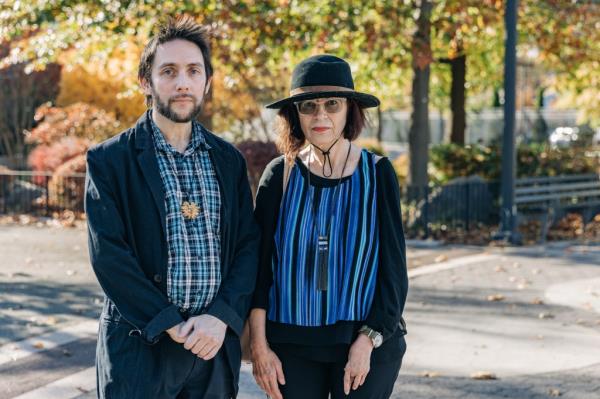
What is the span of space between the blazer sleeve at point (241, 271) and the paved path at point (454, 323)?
2744mm

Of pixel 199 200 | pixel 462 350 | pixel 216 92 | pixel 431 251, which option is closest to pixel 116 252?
pixel 199 200

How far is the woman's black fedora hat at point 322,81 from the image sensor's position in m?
3.22

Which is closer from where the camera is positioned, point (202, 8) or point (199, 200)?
point (199, 200)

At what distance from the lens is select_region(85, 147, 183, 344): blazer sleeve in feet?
9.49

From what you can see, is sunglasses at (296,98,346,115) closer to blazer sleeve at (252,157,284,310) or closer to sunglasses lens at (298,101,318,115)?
sunglasses lens at (298,101,318,115)

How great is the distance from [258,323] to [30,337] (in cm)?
440

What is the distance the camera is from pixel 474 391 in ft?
18.9

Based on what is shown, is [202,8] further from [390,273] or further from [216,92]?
[390,273]

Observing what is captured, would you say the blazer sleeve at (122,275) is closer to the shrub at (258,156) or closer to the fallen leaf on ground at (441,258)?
the fallen leaf on ground at (441,258)

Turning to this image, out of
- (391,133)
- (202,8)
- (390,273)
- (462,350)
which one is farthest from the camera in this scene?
(391,133)

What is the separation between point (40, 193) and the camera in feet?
54.0

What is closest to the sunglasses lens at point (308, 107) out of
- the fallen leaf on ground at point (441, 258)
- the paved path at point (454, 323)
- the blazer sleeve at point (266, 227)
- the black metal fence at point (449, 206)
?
the blazer sleeve at point (266, 227)

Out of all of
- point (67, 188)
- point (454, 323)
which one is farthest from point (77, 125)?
point (454, 323)

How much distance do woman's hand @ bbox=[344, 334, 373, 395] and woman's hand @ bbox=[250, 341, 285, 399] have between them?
9.5 inches
